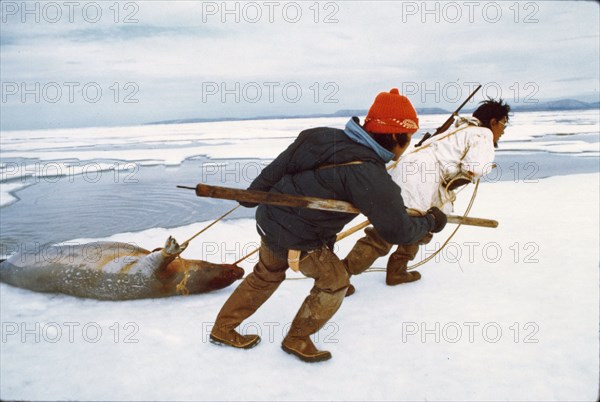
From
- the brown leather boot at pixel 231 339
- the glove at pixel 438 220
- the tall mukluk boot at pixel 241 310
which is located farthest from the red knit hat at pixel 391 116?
the brown leather boot at pixel 231 339

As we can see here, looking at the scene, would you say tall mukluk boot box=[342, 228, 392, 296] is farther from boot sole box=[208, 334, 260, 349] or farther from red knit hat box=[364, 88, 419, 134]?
red knit hat box=[364, 88, 419, 134]

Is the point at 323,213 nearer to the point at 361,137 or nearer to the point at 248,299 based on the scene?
the point at 361,137

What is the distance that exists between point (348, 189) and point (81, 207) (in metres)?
5.64

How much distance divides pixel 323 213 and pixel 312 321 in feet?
2.05

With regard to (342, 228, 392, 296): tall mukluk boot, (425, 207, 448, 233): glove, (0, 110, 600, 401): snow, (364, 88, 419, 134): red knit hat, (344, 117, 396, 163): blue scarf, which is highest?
(364, 88, 419, 134): red knit hat

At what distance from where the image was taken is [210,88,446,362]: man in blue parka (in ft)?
7.04

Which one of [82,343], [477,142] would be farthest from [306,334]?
[477,142]

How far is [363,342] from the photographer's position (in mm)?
2725

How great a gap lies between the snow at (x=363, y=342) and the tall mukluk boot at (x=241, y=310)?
7 centimetres

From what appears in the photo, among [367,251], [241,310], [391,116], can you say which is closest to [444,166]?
[367,251]

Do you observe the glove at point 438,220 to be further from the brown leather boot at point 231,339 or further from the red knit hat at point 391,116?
the brown leather boot at point 231,339

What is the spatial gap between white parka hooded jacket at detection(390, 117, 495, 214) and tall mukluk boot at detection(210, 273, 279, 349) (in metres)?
1.19

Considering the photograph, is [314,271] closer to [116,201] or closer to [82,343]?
[82,343]

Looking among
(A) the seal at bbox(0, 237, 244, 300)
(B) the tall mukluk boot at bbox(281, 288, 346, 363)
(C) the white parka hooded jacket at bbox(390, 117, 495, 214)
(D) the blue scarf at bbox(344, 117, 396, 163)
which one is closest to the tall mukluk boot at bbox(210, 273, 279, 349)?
(B) the tall mukluk boot at bbox(281, 288, 346, 363)
